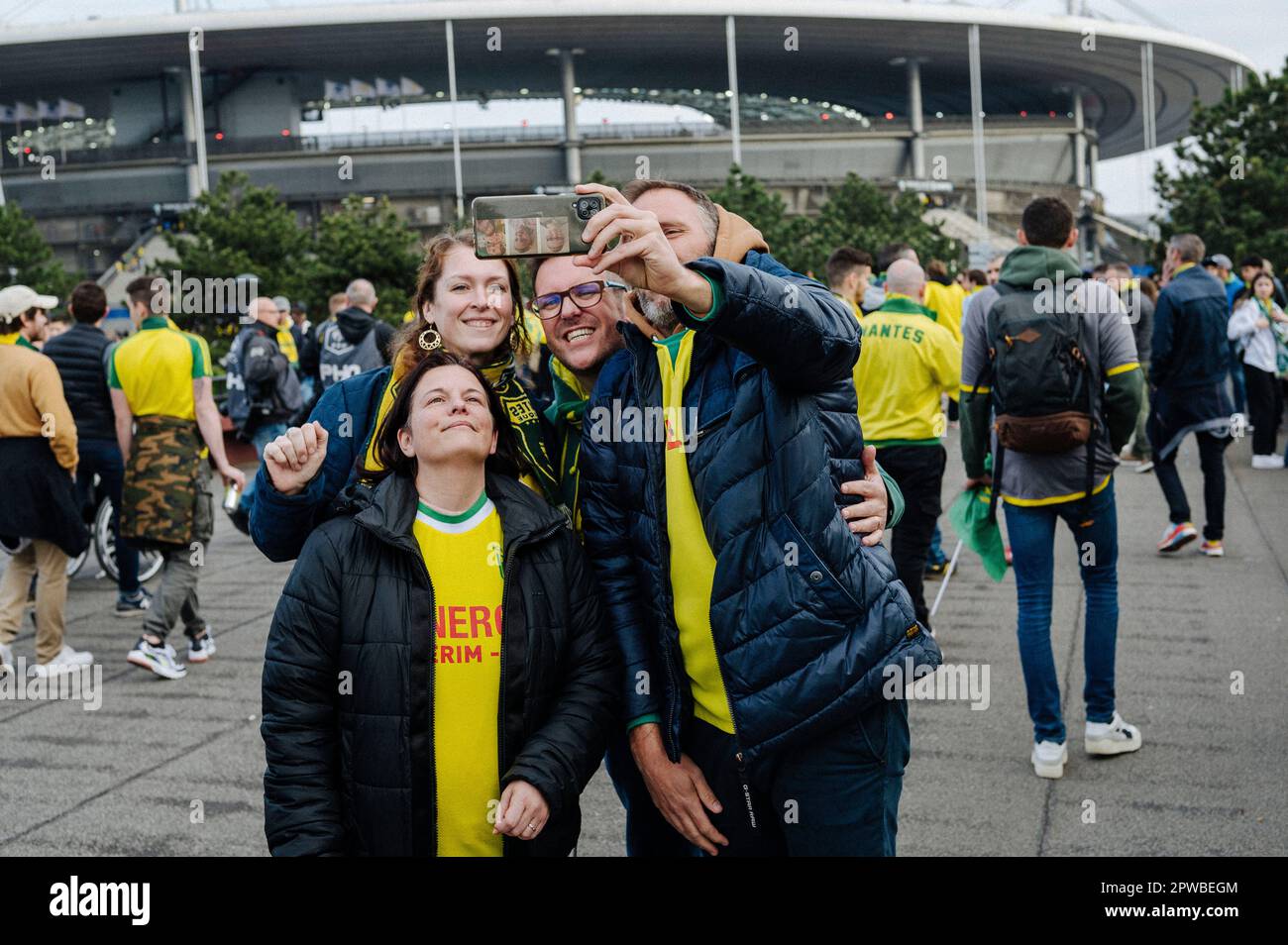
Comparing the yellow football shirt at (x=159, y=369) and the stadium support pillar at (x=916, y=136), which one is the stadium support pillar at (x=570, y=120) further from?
the yellow football shirt at (x=159, y=369)

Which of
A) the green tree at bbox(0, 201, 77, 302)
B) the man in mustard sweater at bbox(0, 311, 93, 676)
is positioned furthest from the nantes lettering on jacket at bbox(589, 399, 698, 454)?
the green tree at bbox(0, 201, 77, 302)

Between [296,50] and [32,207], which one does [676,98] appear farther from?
[32,207]

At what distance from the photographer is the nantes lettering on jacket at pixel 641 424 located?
102 inches

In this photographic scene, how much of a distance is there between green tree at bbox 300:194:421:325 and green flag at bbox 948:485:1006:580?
2042 cm

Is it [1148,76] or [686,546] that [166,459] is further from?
[1148,76]

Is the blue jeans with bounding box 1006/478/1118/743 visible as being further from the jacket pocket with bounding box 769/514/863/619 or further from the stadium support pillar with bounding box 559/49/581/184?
the stadium support pillar with bounding box 559/49/581/184

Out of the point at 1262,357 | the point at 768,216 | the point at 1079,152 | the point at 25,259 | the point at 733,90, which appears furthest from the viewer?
the point at 1079,152

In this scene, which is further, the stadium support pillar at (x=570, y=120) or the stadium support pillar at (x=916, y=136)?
the stadium support pillar at (x=916, y=136)

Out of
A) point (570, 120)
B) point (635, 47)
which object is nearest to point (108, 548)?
point (570, 120)

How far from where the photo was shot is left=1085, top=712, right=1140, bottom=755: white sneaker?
17.0 feet

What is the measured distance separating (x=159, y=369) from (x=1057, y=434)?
5.18m

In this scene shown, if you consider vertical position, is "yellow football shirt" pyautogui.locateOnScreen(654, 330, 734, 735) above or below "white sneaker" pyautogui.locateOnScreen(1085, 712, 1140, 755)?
above
